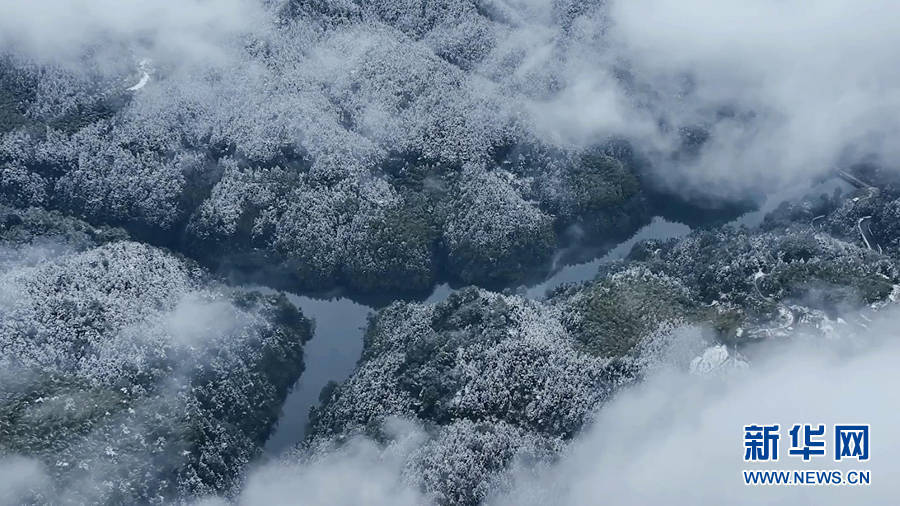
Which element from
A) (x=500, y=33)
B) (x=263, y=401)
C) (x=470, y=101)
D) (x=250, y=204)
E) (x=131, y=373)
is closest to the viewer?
(x=131, y=373)

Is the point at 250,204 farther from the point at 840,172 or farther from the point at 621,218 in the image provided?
the point at 840,172

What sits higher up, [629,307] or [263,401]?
[629,307]

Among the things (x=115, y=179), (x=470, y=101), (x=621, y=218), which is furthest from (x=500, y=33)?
(x=115, y=179)

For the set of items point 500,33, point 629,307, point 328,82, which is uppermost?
point 500,33

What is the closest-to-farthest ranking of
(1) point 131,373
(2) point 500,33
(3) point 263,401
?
(1) point 131,373 → (3) point 263,401 → (2) point 500,33

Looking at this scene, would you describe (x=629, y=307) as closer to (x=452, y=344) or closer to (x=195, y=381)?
(x=452, y=344)

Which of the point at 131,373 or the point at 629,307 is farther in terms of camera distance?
the point at 629,307
